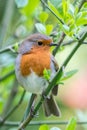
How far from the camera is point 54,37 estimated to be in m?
2.75

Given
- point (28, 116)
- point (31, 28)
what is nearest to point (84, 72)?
point (31, 28)

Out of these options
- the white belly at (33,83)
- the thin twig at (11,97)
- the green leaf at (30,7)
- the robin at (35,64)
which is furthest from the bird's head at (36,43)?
the thin twig at (11,97)

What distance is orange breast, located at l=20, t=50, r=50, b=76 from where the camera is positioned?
2.62 meters

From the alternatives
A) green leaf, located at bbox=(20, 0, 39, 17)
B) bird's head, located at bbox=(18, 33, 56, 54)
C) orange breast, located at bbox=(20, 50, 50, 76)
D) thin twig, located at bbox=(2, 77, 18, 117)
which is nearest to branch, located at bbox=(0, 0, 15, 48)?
green leaf, located at bbox=(20, 0, 39, 17)

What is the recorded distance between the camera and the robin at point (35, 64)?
262 centimetres

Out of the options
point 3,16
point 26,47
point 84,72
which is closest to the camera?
point 26,47

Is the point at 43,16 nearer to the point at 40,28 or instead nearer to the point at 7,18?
the point at 40,28

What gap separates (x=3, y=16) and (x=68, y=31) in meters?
1.57

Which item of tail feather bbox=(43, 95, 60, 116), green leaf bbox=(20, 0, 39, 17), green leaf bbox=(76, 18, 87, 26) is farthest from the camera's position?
green leaf bbox=(20, 0, 39, 17)

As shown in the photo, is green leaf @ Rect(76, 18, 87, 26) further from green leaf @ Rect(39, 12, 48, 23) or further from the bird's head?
green leaf @ Rect(39, 12, 48, 23)

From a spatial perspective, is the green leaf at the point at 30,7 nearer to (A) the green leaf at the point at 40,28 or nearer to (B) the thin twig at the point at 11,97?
(B) the thin twig at the point at 11,97

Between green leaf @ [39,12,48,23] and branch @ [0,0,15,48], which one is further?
branch @ [0,0,15,48]

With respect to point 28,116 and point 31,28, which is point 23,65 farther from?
point 31,28

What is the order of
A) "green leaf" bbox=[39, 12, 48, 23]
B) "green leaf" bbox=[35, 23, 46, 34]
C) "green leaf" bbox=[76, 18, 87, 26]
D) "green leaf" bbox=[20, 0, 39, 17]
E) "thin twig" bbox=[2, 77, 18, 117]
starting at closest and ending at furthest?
1. "green leaf" bbox=[76, 18, 87, 26]
2. "green leaf" bbox=[35, 23, 46, 34]
3. "green leaf" bbox=[39, 12, 48, 23]
4. "green leaf" bbox=[20, 0, 39, 17]
5. "thin twig" bbox=[2, 77, 18, 117]
